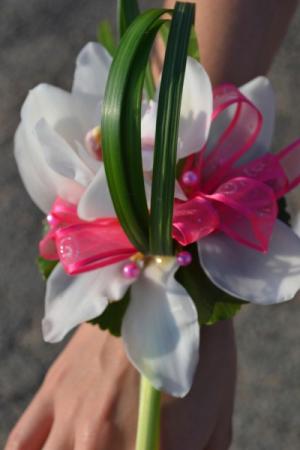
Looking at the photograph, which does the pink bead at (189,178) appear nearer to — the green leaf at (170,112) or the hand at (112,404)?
the green leaf at (170,112)

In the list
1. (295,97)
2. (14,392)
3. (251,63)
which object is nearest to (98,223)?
(251,63)

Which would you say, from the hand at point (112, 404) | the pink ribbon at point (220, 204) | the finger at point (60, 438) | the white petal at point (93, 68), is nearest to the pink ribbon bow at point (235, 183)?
the pink ribbon at point (220, 204)

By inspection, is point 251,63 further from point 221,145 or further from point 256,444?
point 256,444

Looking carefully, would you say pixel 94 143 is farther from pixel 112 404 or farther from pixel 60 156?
pixel 112 404

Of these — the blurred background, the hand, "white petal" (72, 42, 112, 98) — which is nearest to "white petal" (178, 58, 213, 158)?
"white petal" (72, 42, 112, 98)

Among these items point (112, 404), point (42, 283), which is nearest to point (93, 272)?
point (112, 404)

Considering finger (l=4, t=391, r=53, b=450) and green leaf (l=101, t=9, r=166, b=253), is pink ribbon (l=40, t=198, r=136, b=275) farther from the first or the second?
finger (l=4, t=391, r=53, b=450)
